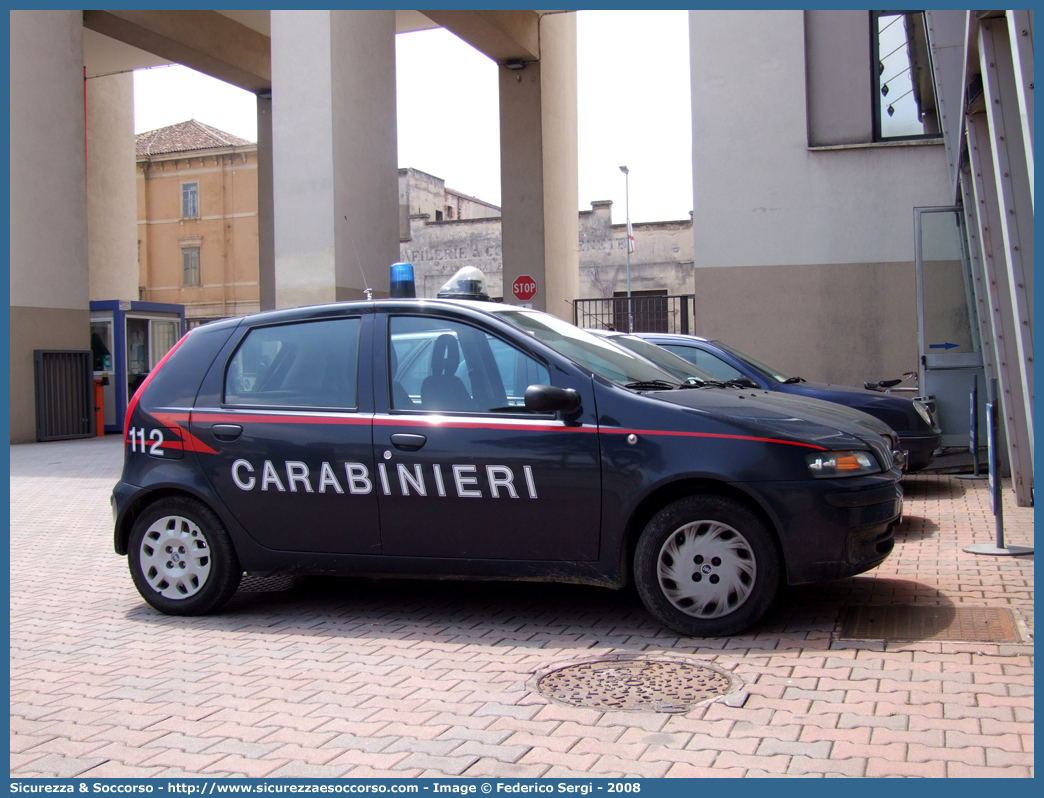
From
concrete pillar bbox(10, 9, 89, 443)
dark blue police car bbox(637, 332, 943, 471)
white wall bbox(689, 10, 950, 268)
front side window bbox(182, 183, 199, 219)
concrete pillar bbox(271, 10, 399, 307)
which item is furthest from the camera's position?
front side window bbox(182, 183, 199, 219)

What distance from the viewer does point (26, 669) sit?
4859 mm

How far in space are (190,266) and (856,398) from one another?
149 ft

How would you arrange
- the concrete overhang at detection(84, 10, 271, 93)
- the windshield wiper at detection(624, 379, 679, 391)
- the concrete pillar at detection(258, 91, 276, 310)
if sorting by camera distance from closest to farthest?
the windshield wiper at detection(624, 379, 679, 391)
the concrete overhang at detection(84, 10, 271, 93)
the concrete pillar at detection(258, 91, 276, 310)

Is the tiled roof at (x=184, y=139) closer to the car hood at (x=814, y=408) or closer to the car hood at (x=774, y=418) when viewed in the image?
the car hood at (x=814, y=408)

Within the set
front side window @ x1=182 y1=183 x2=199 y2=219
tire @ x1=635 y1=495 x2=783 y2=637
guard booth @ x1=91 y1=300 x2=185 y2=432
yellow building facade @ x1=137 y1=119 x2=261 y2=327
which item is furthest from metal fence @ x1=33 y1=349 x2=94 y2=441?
front side window @ x1=182 y1=183 x2=199 y2=219

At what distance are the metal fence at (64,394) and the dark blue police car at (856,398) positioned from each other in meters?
14.5

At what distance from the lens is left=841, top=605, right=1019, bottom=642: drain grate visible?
489 cm

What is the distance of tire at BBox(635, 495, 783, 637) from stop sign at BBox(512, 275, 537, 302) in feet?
53.0

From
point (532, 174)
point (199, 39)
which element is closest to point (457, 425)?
point (532, 174)

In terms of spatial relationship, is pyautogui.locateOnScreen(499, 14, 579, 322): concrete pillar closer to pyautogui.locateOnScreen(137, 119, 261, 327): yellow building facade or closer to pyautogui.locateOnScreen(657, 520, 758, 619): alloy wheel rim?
pyautogui.locateOnScreen(657, 520, 758, 619): alloy wheel rim

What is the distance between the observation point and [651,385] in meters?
5.38

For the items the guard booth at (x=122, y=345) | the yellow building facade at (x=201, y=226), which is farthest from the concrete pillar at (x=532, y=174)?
the yellow building facade at (x=201, y=226)

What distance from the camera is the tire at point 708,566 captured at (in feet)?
16.0

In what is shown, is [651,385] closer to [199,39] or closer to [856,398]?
[856,398]
